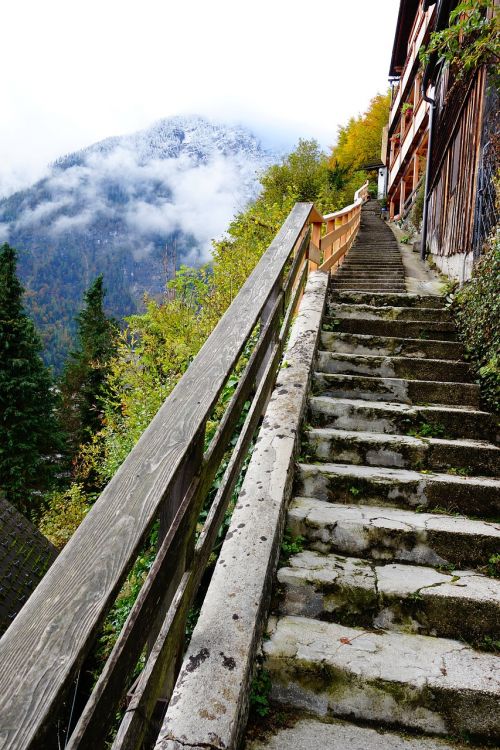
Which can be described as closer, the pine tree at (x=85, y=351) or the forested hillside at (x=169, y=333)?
the forested hillside at (x=169, y=333)

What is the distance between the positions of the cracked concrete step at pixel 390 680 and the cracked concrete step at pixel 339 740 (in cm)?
4

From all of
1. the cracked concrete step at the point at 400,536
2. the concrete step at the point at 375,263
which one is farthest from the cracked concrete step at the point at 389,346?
the concrete step at the point at 375,263

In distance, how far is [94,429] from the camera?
25.6 m

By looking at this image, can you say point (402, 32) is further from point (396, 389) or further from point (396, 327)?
point (396, 389)

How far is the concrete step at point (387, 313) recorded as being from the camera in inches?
179

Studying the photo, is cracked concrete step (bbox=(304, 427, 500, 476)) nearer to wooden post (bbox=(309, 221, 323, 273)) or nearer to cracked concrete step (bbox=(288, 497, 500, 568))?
cracked concrete step (bbox=(288, 497, 500, 568))

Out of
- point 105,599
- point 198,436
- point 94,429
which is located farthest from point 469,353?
point 94,429

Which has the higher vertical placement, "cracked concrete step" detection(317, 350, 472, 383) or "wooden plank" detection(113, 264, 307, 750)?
"wooden plank" detection(113, 264, 307, 750)

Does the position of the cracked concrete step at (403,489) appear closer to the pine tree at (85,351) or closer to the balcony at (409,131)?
A: the balcony at (409,131)

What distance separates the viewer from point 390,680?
1670 mm

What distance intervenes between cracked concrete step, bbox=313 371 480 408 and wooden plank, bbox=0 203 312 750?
2153 mm

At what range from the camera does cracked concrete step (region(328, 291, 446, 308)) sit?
4.80 meters

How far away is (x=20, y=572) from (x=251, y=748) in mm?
8428

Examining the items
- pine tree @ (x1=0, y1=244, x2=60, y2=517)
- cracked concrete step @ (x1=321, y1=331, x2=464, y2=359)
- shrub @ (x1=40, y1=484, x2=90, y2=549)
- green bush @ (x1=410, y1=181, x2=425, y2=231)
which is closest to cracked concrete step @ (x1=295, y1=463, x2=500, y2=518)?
cracked concrete step @ (x1=321, y1=331, x2=464, y2=359)
